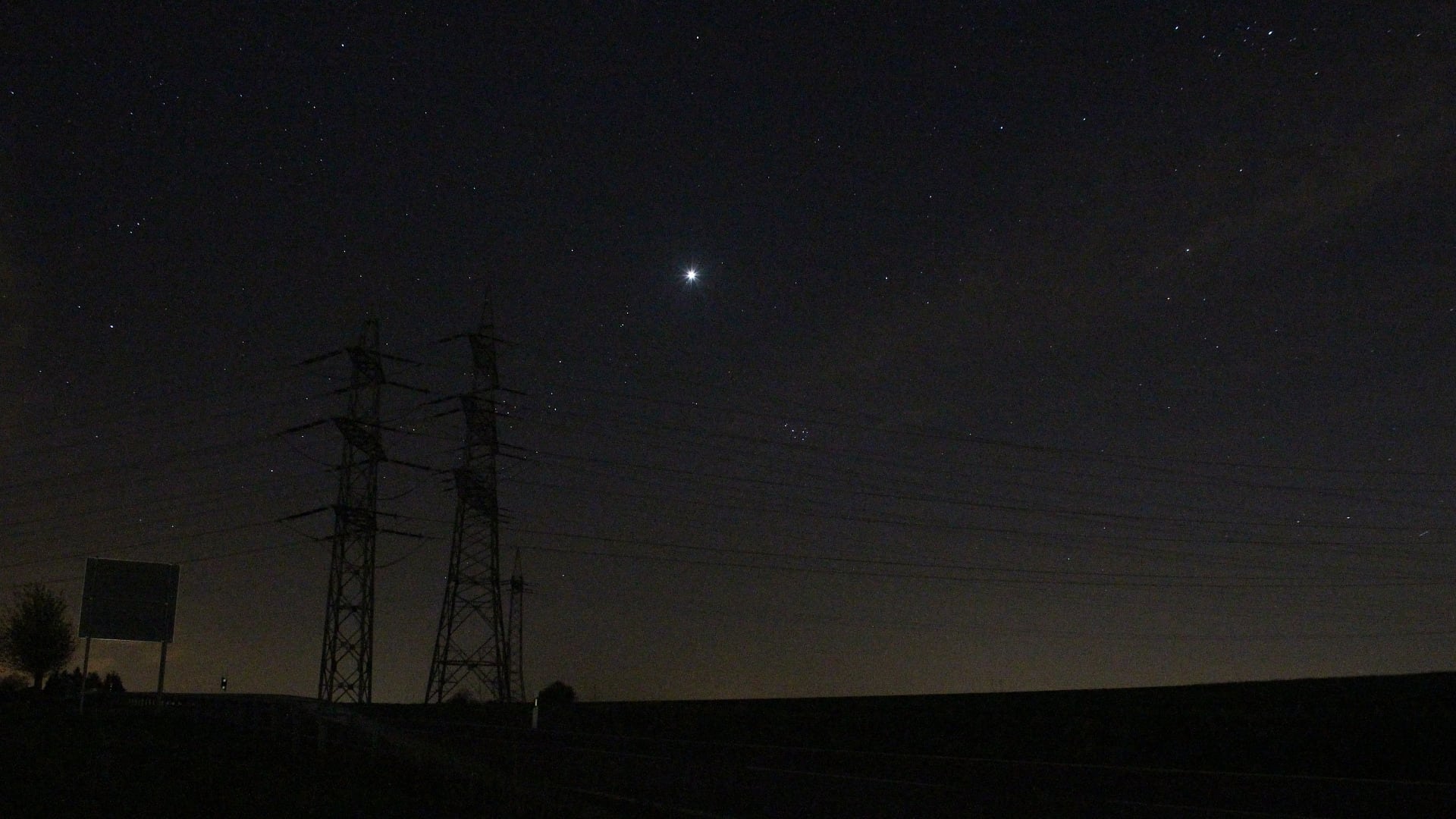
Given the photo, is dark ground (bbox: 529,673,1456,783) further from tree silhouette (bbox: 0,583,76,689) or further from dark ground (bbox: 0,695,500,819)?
tree silhouette (bbox: 0,583,76,689)

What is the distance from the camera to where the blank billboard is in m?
40.6

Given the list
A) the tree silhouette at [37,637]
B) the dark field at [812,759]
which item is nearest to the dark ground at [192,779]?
the dark field at [812,759]

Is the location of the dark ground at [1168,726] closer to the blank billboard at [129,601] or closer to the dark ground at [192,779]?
the dark ground at [192,779]

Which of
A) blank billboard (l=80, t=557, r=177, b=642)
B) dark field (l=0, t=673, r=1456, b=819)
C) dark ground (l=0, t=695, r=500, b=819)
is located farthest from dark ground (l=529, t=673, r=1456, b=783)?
blank billboard (l=80, t=557, r=177, b=642)

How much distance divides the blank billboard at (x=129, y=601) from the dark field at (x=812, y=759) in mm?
3077

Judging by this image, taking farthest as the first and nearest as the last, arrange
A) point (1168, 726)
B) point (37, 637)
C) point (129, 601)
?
point (37, 637)
point (129, 601)
point (1168, 726)

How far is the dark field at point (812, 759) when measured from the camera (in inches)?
Answer: 707

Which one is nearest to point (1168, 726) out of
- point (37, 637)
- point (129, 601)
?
point (129, 601)

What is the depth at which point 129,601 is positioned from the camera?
1622 inches

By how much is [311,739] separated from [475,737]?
799 cm

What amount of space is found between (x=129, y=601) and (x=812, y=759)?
81.1 feet

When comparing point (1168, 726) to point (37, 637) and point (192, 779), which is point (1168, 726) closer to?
point (192, 779)

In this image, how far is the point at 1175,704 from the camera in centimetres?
2994

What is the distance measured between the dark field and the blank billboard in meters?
3.08
